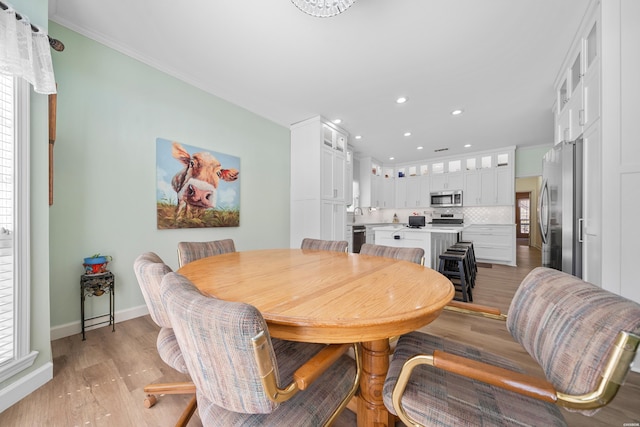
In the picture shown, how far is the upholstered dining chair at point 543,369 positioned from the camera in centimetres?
58

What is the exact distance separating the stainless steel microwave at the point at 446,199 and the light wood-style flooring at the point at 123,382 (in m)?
4.24

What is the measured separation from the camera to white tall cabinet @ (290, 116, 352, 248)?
3801 millimetres

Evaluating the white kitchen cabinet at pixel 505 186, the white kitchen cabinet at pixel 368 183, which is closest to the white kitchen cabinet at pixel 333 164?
the white kitchen cabinet at pixel 368 183

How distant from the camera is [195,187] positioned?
2.82 meters

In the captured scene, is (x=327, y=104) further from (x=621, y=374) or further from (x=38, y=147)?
(x=621, y=374)

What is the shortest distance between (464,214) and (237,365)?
273 inches

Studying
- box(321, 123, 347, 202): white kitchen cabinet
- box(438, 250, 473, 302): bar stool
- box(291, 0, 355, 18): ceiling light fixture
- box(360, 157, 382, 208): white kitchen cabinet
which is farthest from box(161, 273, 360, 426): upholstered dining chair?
box(360, 157, 382, 208): white kitchen cabinet

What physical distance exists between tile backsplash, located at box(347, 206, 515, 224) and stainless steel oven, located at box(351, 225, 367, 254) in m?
0.28

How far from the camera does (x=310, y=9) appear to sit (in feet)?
5.18

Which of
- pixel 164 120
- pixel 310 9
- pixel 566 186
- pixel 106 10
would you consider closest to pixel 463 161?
pixel 566 186

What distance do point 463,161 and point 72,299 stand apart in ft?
24.0

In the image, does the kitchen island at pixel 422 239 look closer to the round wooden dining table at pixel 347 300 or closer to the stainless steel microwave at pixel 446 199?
the round wooden dining table at pixel 347 300

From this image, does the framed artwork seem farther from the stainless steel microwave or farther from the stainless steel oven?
the stainless steel microwave

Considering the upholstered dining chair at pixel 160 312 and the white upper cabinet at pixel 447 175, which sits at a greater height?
the white upper cabinet at pixel 447 175
